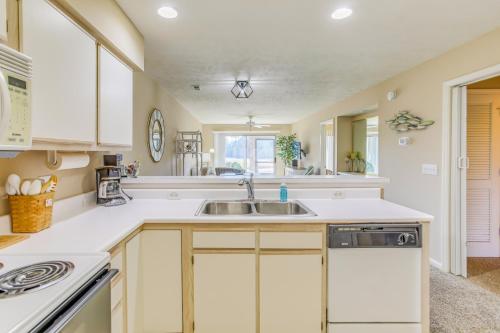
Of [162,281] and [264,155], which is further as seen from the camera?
[264,155]

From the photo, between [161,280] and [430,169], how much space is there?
313 centimetres

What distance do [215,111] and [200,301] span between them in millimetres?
5761

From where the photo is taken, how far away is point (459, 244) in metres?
2.87

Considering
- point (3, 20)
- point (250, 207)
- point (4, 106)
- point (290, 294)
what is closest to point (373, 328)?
point (290, 294)

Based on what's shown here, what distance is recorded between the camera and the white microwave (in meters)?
0.94

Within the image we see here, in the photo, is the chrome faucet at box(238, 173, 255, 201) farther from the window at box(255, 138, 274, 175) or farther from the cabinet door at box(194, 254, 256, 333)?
the window at box(255, 138, 274, 175)

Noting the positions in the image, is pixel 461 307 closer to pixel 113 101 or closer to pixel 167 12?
pixel 113 101

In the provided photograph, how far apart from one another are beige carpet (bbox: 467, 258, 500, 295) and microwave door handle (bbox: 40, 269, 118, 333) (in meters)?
3.33

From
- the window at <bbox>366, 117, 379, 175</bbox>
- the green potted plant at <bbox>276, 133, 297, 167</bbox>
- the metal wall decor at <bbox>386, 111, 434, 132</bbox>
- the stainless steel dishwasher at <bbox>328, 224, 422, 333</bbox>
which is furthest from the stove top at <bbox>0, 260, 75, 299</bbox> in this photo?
the green potted plant at <bbox>276, 133, 297, 167</bbox>

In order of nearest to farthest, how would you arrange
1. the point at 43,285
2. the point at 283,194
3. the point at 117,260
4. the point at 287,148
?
1. the point at 43,285
2. the point at 117,260
3. the point at 283,194
4. the point at 287,148

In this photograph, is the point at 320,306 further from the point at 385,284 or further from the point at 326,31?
the point at 326,31

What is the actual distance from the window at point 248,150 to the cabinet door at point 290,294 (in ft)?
28.4

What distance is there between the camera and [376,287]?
1749 mm

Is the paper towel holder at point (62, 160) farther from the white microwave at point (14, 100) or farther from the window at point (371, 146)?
the window at point (371, 146)
